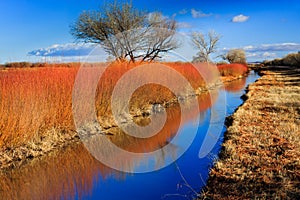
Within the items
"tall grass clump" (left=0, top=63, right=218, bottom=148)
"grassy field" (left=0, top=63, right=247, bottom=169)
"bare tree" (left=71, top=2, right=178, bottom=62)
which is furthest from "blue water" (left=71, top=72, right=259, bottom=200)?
"bare tree" (left=71, top=2, right=178, bottom=62)

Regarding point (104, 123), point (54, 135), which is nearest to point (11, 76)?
point (54, 135)

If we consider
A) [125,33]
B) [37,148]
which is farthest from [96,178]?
[125,33]

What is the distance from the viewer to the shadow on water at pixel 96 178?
506 centimetres

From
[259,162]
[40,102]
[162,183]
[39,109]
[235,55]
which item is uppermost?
[235,55]

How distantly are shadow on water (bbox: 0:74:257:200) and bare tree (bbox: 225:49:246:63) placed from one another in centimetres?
6320

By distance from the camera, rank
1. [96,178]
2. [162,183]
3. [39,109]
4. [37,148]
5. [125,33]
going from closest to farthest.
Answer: [162,183]
[96,178]
[37,148]
[39,109]
[125,33]

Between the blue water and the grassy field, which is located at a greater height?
the grassy field

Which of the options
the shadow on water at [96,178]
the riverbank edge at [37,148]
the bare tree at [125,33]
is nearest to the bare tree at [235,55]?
the bare tree at [125,33]

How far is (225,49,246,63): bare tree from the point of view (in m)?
67.8

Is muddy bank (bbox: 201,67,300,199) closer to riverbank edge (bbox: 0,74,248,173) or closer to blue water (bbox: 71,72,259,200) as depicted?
blue water (bbox: 71,72,259,200)

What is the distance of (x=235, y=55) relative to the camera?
68.9 metres

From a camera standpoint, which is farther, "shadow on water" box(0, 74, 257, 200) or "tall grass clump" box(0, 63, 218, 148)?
"tall grass clump" box(0, 63, 218, 148)

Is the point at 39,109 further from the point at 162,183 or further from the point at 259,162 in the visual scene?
the point at 259,162

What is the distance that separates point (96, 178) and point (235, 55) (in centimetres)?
6732
